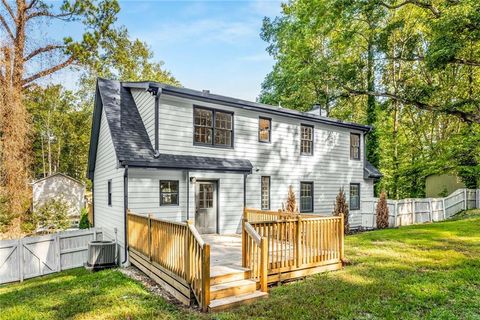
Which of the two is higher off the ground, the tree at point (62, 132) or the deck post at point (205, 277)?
the tree at point (62, 132)

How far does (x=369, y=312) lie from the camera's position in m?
5.00

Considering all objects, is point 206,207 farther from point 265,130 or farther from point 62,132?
point 62,132

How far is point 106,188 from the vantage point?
1195 centimetres

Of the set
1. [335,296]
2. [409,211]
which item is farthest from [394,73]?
[335,296]

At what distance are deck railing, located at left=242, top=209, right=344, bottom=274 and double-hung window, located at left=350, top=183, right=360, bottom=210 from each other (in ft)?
30.9

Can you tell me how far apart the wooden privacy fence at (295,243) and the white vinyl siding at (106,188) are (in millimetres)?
4838

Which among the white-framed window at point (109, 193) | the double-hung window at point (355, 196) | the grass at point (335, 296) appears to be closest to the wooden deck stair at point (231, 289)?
the grass at point (335, 296)

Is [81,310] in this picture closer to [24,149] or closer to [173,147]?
[173,147]

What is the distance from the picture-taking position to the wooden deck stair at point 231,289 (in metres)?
5.29

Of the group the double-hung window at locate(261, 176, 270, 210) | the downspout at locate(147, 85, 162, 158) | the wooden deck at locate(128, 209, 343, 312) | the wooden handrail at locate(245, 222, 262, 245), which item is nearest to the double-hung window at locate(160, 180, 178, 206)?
the downspout at locate(147, 85, 162, 158)

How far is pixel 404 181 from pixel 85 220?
22.8 meters

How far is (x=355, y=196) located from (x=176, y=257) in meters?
12.9

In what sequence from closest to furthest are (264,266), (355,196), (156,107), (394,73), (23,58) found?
(264,266) → (156,107) → (23,58) → (355,196) → (394,73)

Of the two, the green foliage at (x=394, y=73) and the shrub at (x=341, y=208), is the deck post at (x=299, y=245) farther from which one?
the green foliage at (x=394, y=73)
